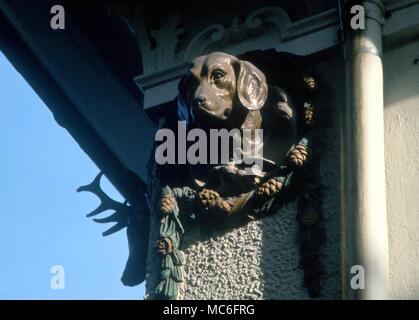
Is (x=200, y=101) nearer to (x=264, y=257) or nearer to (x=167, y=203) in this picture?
(x=167, y=203)

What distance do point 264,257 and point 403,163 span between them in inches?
22.8

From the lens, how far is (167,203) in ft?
19.5

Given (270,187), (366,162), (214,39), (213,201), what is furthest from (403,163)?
(214,39)

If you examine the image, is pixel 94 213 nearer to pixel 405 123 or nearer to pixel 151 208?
pixel 151 208

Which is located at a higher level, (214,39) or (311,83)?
(214,39)

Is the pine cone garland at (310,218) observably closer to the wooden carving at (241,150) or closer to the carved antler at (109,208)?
the wooden carving at (241,150)

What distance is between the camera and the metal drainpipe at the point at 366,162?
5297 mm

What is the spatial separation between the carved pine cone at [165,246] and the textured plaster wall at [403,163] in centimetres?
82

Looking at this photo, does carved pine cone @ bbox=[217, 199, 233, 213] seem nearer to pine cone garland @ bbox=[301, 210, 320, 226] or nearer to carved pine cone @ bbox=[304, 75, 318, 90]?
pine cone garland @ bbox=[301, 210, 320, 226]

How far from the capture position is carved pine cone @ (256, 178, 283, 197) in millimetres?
5742

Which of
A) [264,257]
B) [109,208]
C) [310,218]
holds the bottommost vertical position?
[264,257]

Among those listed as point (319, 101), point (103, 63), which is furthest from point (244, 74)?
point (103, 63)

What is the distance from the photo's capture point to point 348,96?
572 centimetres
